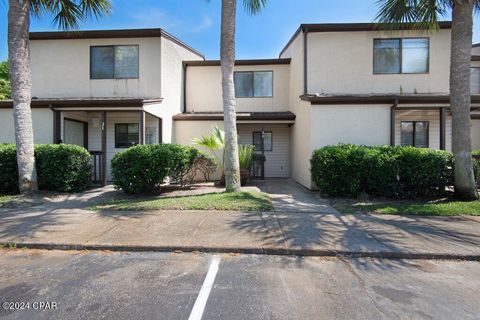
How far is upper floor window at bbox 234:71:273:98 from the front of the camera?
47.9 ft

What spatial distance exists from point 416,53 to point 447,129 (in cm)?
387

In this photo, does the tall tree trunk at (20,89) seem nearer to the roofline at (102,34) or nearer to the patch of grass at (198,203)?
the patch of grass at (198,203)

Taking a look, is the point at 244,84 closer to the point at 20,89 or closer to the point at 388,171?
the point at 388,171

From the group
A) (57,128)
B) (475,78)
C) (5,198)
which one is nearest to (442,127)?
(475,78)

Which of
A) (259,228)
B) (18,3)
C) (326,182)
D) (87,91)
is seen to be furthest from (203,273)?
(87,91)

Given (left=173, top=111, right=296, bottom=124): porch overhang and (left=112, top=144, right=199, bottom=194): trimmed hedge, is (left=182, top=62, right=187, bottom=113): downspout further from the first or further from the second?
(left=112, top=144, right=199, bottom=194): trimmed hedge

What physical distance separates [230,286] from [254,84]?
12371mm

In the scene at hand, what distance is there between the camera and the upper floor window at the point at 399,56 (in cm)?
1185

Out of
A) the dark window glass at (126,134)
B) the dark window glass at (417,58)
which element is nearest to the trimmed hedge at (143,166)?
the dark window glass at (126,134)

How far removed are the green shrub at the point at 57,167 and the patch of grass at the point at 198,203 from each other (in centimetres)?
218

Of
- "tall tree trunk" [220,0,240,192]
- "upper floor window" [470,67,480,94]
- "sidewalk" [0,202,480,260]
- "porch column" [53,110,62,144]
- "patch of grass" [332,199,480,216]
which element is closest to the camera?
"sidewalk" [0,202,480,260]

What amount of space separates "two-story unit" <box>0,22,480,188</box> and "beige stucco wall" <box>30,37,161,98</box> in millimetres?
43

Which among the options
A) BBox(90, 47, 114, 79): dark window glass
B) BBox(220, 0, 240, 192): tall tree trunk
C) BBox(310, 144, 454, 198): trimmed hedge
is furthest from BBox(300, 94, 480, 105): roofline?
BBox(90, 47, 114, 79): dark window glass

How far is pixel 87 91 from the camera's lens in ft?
40.5
